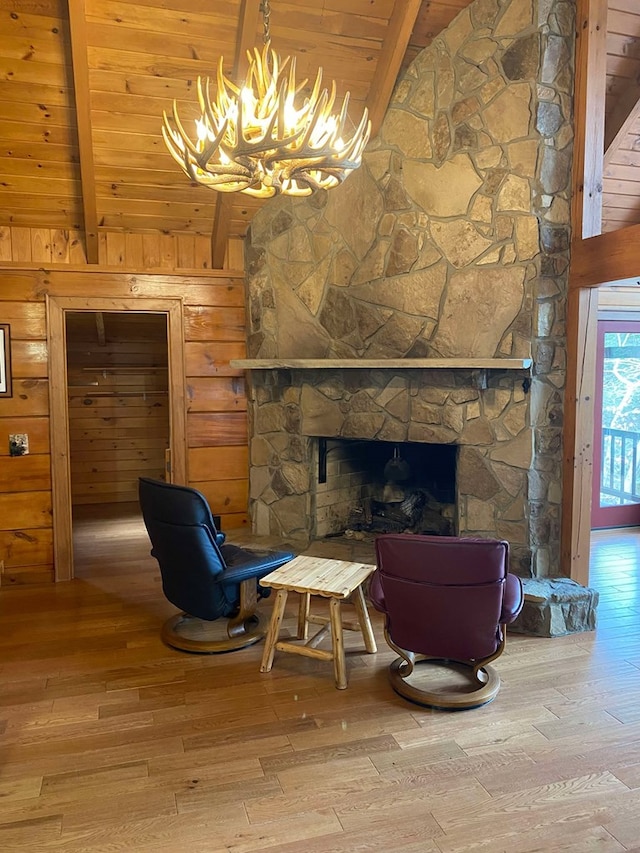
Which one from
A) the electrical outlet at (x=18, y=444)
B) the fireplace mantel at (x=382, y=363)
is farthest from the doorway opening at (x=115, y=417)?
the fireplace mantel at (x=382, y=363)

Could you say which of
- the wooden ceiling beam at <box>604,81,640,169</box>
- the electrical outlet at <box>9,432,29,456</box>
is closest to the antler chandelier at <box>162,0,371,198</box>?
the wooden ceiling beam at <box>604,81,640,169</box>

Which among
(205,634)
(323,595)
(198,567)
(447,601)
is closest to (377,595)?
(323,595)

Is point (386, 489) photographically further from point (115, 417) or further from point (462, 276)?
point (115, 417)

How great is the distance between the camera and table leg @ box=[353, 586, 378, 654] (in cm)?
326

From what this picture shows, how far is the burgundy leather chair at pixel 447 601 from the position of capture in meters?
2.60

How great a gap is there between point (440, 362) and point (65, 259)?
2747 mm

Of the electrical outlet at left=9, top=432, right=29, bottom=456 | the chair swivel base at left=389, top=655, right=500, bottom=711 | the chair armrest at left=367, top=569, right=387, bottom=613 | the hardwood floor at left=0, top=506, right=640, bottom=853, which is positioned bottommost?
the hardwood floor at left=0, top=506, right=640, bottom=853

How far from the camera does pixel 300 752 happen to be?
8.18 feet

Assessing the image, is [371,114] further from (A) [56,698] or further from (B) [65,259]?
(A) [56,698]

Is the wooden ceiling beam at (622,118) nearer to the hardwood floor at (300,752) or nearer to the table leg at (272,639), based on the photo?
the hardwood floor at (300,752)

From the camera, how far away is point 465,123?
3.75 m

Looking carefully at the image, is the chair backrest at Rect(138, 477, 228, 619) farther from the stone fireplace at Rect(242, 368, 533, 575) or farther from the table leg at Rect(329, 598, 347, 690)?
the stone fireplace at Rect(242, 368, 533, 575)

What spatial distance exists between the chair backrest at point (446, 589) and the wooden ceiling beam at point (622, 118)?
3.22 metres

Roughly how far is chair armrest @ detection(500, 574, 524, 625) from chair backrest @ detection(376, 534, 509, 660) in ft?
0.22
